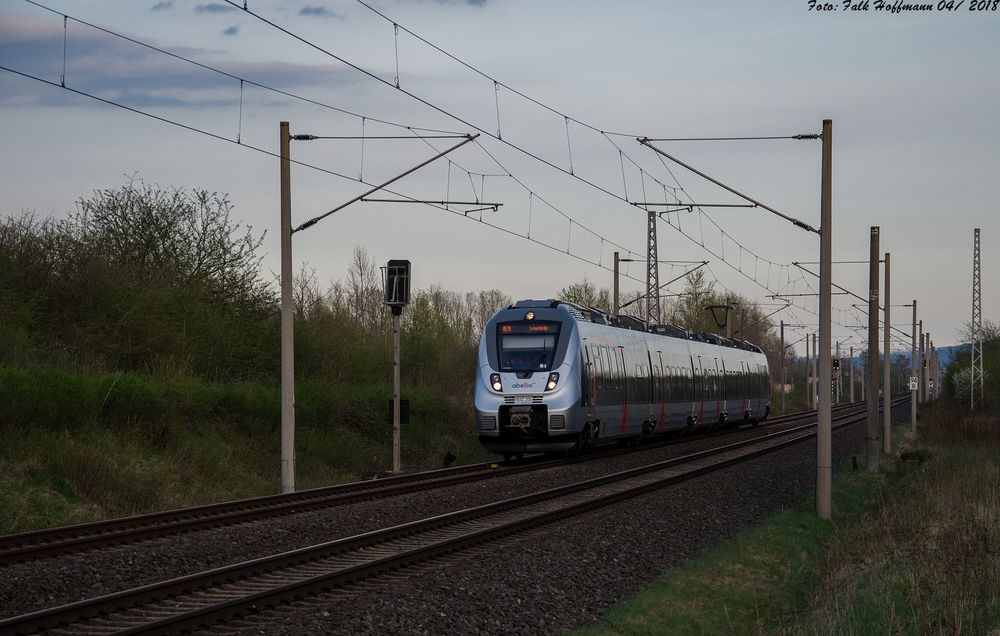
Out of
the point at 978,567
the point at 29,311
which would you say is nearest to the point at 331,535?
the point at 978,567

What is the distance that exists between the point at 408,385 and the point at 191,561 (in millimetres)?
23016

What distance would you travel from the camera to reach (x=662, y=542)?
50.7 ft

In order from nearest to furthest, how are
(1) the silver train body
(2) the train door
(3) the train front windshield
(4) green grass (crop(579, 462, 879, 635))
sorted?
(4) green grass (crop(579, 462, 879, 635))
(1) the silver train body
(3) the train front windshield
(2) the train door

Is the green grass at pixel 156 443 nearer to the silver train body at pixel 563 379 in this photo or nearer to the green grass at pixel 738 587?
the silver train body at pixel 563 379

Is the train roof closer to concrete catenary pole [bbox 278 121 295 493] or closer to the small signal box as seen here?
the small signal box

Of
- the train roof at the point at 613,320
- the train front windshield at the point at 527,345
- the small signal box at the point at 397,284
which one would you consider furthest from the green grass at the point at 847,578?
the small signal box at the point at 397,284

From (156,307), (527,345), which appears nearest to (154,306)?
(156,307)

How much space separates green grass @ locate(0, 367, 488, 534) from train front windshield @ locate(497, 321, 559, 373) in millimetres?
4145

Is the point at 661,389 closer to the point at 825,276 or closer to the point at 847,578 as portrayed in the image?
the point at 825,276

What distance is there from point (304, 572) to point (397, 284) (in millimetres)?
13936

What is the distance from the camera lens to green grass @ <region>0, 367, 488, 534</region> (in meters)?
17.2

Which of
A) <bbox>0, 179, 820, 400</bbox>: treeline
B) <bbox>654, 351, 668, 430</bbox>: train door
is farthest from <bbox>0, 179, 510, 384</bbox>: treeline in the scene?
<bbox>654, 351, 668, 430</bbox>: train door

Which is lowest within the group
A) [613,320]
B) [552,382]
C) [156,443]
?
[156,443]

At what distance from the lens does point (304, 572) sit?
12.3 meters
